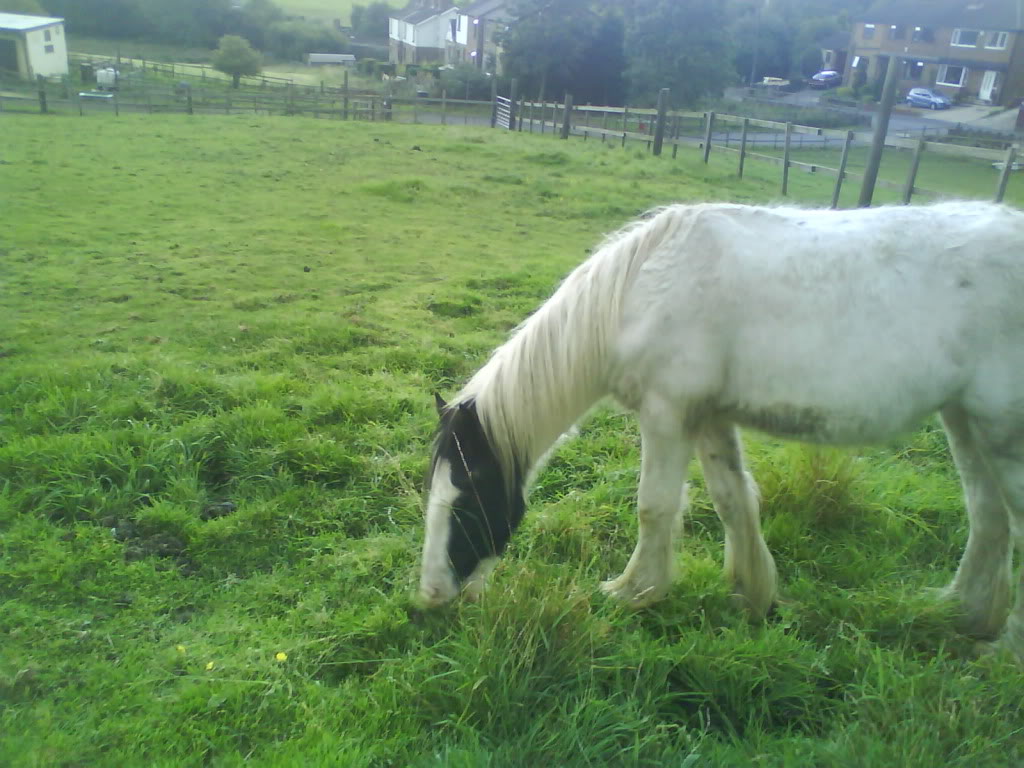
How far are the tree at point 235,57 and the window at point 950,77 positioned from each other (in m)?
5.06

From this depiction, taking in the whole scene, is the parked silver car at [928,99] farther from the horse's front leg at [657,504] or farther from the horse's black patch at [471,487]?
the horse's black patch at [471,487]

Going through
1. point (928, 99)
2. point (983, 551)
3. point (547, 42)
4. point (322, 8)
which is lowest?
point (983, 551)

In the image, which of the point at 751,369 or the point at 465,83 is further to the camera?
the point at 465,83

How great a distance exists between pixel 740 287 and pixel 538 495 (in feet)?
5.51

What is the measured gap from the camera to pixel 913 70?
577 cm

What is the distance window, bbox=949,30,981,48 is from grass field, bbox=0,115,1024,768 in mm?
1482

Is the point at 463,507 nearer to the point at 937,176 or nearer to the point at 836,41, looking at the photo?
the point at 937,176

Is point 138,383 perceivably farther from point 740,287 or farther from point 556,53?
point 556,53

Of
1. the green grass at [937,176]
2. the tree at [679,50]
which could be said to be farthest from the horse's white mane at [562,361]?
the tree at [679,50]

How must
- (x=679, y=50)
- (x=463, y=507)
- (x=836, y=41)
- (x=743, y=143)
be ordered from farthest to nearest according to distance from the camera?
(x=679, y=50), (x=743, y=143), (x=836, y=41), (x=463, y=507)

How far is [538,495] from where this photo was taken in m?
3.72

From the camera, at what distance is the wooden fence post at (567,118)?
17.3 meters

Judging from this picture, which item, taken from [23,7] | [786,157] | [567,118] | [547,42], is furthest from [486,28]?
[23,7]

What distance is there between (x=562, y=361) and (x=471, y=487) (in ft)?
1.93
